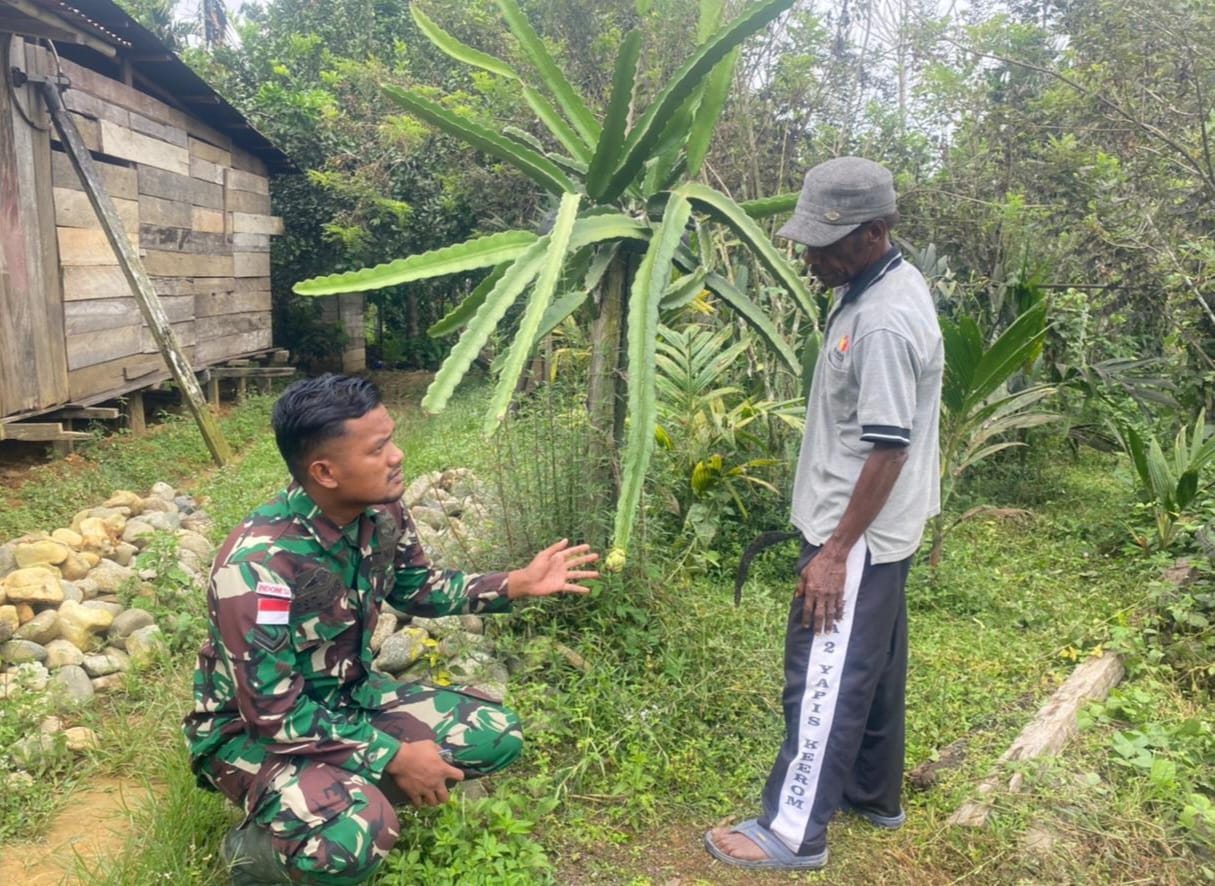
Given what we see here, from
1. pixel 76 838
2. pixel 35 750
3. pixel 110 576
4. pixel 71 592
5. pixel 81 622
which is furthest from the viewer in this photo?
pixel 110 576

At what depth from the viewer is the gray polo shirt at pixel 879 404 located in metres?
2.16

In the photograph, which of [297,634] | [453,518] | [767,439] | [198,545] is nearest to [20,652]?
[198,545]

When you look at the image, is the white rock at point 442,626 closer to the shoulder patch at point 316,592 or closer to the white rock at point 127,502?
the shoulder patch at point 316,592

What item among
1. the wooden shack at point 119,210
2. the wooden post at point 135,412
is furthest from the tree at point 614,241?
the wooden post at point 135,412

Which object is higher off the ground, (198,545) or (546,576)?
(546,576)

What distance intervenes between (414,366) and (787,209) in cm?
1037

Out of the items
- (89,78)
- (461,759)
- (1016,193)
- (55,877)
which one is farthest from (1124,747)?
(89,78)

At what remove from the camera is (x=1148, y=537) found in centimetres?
463

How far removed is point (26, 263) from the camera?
5.96 metres

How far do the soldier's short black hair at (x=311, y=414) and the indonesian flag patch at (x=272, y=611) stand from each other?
0.99 ft

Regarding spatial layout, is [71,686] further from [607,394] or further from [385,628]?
[607,394]

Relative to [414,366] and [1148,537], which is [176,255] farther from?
[1148,537]

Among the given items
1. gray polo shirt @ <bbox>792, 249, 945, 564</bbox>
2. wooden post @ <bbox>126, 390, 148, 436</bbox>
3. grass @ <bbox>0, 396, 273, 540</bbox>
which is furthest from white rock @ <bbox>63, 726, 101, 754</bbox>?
wooden post @ <bbox>126, 390, 148, 436</bbox>

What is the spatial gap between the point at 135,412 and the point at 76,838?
589cm
